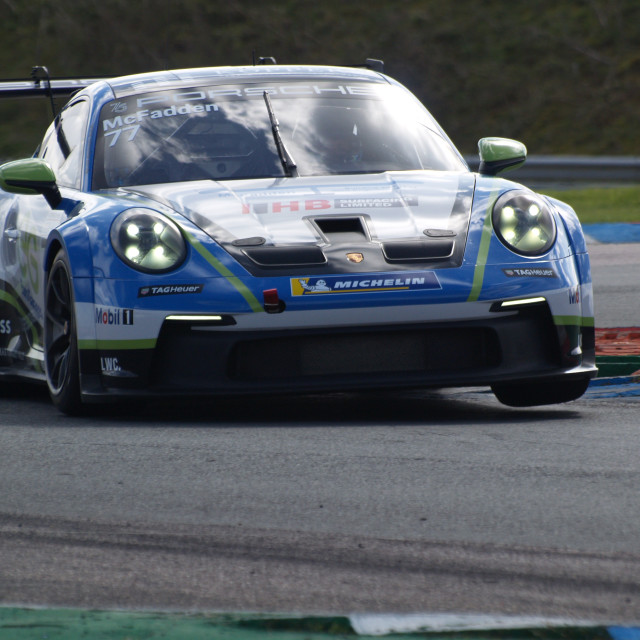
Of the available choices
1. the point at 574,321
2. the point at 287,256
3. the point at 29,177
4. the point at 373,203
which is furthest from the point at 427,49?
the point at 287,256

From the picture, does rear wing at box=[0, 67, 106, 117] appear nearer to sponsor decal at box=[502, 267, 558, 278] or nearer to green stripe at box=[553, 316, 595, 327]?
sponsor decal at box=[502, 267, 558, 278]

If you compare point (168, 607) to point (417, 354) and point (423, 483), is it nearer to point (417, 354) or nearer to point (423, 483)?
point (423, 483)

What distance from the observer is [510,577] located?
302 cm

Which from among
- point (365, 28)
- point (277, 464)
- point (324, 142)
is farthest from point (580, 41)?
point (277, 464)

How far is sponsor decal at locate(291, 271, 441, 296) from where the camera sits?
4914 mm

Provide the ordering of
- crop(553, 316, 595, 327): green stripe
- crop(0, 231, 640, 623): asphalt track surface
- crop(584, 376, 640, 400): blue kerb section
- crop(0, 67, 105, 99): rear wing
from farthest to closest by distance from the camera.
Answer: crop(0, 67, 105, 99): rear wing < crop(584, 376, 640, 400): blue kerb section < crop(553, 316, 595, 327): green stripe < crop(0, 231, 640, 623): asphalt track surface

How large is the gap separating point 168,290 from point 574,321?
1445mm

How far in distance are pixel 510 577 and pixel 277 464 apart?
1.32m

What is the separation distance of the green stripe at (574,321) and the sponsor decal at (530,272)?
15cm

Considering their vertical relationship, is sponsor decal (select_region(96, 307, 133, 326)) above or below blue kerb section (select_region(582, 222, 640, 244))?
above

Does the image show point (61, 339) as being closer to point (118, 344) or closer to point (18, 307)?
point (118, 344)

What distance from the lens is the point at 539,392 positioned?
550cm

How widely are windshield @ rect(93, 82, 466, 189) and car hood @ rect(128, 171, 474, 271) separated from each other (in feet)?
0.92

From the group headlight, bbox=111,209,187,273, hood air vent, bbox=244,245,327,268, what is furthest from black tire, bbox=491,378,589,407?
headlight, bbox=111,209,187,273
